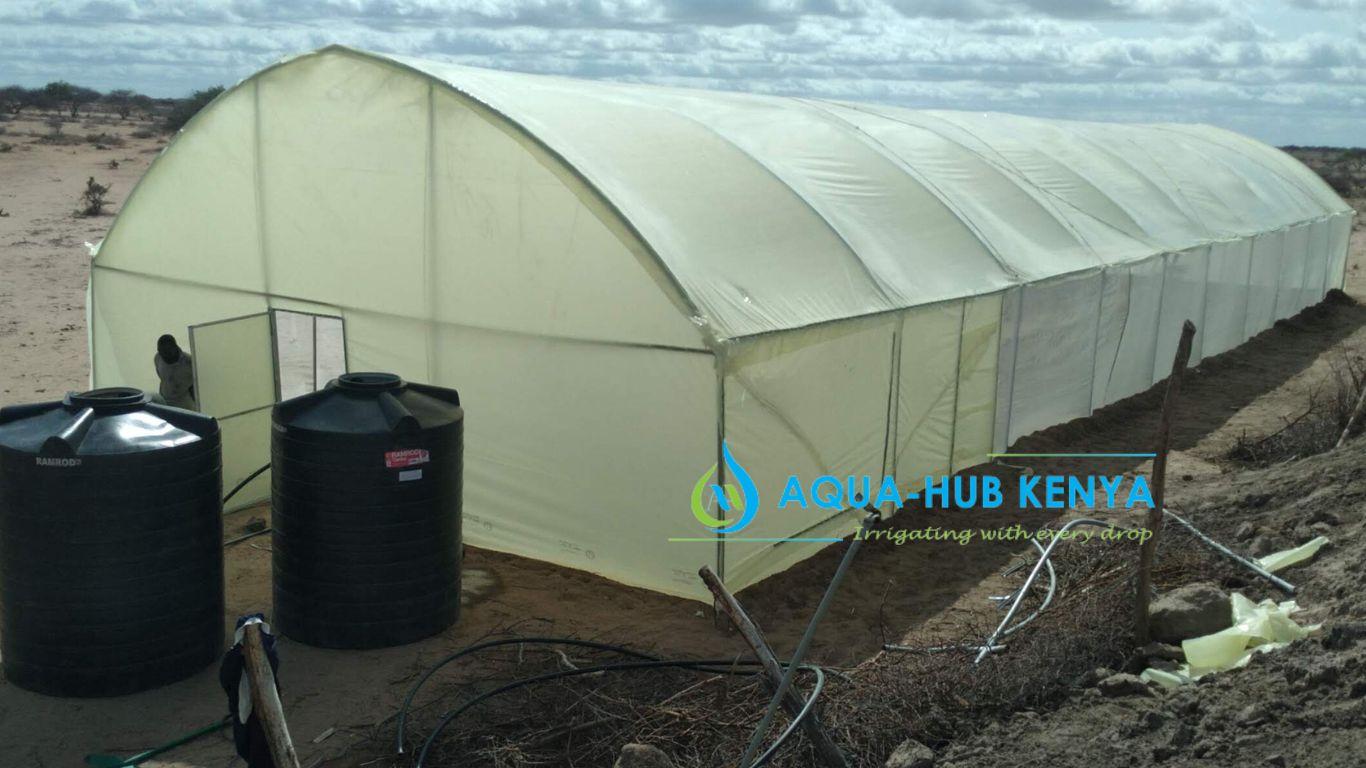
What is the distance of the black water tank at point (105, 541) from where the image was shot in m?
7.12

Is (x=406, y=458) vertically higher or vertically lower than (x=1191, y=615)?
higher

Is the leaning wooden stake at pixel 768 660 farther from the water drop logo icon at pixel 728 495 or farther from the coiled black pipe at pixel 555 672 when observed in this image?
the water drop logo icon at pixel 728 495

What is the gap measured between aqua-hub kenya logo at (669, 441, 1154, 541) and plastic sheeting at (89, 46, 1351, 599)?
117mm

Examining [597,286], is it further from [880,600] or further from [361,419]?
[880,600]

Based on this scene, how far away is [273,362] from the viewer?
10.8 meters

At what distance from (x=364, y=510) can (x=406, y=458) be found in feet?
1.36

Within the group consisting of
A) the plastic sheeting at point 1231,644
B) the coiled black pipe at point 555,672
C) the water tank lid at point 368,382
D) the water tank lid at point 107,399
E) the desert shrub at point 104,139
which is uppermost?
the water tank lid at point 368,382

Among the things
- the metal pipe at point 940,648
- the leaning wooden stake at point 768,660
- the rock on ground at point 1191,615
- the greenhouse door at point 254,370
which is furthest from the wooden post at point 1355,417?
the greenhouse door at point 254,370

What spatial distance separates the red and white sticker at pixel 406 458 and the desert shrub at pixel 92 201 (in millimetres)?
25087

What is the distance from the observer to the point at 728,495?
865 cm

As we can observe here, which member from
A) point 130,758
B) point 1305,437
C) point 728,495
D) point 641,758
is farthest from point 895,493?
point 130,758

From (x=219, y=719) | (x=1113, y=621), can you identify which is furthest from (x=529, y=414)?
(x=1113, y=621)

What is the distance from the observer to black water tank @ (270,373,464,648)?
309 inches

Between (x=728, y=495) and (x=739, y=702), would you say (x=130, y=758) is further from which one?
(x=728, y=495)
